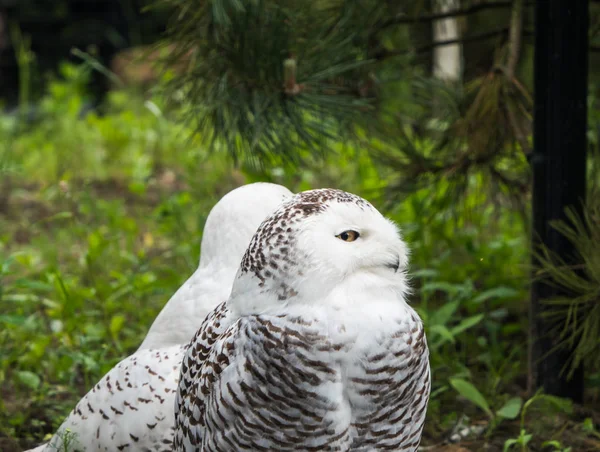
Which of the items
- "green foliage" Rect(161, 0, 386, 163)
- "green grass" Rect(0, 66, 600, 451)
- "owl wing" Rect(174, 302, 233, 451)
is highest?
"green foliage" Rect(161, 0, 386, 163)

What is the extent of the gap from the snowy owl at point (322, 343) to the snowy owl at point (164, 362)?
528 millimetres

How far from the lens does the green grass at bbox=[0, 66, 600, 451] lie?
8.82 feet

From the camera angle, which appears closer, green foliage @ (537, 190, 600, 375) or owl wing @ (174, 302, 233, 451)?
owl wing @ (174, 302, 233, 451)

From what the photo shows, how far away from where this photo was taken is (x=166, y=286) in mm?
3318

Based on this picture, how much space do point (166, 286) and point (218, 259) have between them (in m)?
1.05

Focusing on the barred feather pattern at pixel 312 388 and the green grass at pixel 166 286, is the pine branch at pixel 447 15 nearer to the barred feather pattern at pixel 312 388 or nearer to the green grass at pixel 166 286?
the green grass at pixel 166 286

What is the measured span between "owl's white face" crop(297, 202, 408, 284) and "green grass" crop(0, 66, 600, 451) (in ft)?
3.27

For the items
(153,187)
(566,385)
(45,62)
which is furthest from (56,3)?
(566,385)

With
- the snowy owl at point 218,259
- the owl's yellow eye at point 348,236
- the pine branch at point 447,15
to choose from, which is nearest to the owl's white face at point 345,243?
the owl's yellow eye at point 348,236

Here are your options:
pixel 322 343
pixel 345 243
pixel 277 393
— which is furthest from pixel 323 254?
pixel 277 393

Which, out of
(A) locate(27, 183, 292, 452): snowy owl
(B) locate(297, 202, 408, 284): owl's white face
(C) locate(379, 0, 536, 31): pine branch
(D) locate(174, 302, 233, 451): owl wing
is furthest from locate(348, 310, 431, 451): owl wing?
(C) locate(379, 0, 536, 31): pine branch

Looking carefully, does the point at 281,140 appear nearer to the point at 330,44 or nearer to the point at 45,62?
the point at 330,44

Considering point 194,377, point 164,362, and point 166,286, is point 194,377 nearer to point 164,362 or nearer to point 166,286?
Result: point 164,362

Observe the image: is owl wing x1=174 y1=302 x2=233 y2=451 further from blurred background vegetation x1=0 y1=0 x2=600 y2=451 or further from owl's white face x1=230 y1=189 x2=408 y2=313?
blurred background vegetation x1=0 y1=0 x2=600 y2=451
